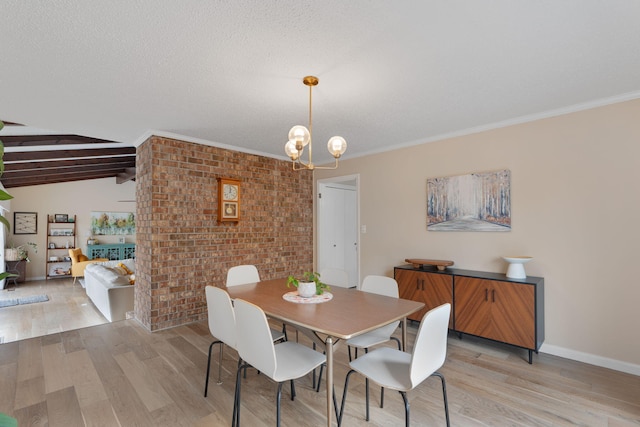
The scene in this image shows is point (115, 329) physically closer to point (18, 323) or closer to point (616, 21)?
point (18, 323)

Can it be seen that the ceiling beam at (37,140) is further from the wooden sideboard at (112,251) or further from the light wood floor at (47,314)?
the wooden sideboard at (112,251)

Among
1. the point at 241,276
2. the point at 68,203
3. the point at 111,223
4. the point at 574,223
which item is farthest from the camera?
the point at 111,223

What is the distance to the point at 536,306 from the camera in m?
2.74

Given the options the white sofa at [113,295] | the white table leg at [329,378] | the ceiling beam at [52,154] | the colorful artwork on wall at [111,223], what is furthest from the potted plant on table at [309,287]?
the colorful artwork on wall at [111,223]

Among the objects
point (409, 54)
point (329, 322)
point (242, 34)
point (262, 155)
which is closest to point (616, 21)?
point (409, 54)

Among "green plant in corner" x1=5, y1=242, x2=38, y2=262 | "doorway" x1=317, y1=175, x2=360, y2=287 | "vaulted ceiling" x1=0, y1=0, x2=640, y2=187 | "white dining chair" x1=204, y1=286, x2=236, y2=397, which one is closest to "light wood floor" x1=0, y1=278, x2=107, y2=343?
"green plant in corner" x1=5, y1=242, x2=38, y2=262

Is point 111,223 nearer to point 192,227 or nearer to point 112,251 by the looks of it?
point 112,251

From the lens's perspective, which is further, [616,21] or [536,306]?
[536,306]

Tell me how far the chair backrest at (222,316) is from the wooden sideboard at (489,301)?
2.26m

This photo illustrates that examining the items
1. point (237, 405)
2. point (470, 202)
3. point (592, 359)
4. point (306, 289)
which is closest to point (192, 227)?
point (306, 289)

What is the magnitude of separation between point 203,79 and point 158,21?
2.15 ft

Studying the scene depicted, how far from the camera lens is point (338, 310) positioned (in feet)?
6.50

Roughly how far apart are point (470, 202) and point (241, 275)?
2.68 meters

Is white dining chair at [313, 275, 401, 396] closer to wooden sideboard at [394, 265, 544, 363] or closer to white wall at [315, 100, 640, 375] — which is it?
wooden sideboard at [394, 265, 544, 363]
